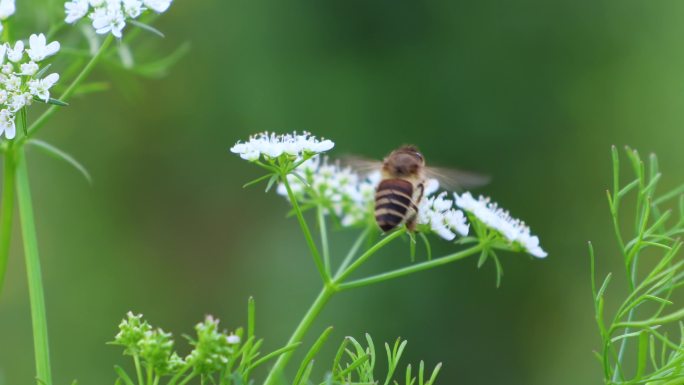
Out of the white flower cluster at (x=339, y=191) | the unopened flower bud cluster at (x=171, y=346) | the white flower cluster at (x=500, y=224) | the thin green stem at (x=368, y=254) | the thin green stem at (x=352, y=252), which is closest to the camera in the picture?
the unopened flower bud cluster at (x=171, y=346)

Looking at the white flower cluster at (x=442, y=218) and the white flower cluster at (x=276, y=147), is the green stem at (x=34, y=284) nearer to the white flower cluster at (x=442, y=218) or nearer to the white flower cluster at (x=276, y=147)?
the white flower cluster at (x=276, y=147)

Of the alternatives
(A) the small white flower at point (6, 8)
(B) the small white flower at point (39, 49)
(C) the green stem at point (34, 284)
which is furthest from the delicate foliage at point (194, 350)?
(A) the small white flower at point (6, 8)

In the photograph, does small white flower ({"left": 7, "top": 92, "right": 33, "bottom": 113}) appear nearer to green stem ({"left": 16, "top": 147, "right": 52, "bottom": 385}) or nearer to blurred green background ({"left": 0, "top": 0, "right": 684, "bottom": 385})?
green stem ({"left": 16, "top": 147, "right": 52, "bottom": 385})

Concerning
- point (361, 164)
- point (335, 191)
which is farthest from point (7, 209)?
Result: point (361, 164)

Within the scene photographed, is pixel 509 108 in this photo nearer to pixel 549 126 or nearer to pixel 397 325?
pixel 549 126

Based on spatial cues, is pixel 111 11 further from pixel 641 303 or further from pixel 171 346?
pixel 641 303

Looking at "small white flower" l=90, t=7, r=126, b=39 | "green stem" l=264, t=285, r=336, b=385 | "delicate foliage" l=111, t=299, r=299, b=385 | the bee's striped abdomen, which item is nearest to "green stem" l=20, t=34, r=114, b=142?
"small white flower" l=90, t=7, r=126, b=39
